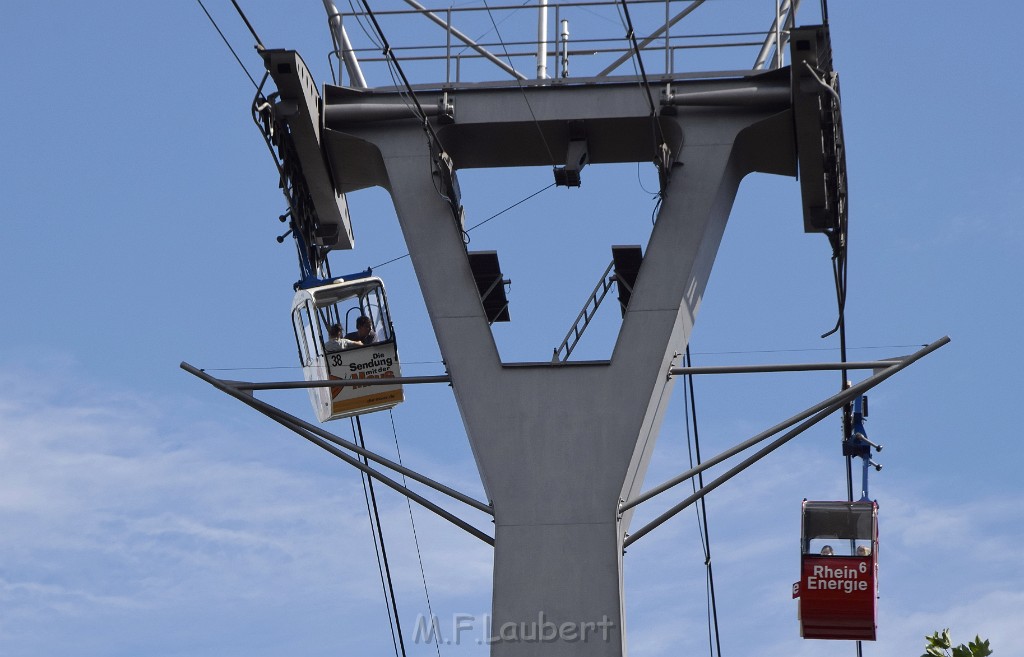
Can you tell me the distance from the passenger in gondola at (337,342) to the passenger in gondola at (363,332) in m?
0.11

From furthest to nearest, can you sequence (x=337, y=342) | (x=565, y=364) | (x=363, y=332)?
(x=363, y=332) → (x=337, y=342) → (x=565, y=364)

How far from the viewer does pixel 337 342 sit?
19719 millimetres

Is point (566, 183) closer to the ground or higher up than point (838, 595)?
higher up

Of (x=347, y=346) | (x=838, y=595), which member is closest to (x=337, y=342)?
(x=347, y=346)

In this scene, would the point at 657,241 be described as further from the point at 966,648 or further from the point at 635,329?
the point at 966,648

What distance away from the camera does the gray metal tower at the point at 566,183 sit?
17.2 meters

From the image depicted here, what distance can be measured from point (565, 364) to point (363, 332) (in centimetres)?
308

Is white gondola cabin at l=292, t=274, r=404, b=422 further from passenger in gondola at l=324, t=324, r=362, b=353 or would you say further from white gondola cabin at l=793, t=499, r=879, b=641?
white gondola cabin at l=793, t=499, r=879, b=641

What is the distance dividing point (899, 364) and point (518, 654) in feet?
16.0

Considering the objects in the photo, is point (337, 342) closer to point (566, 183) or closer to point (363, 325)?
point (363, 325)

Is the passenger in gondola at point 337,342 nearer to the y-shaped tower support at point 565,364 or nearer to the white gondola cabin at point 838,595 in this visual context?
the y-shaped tower support at point 565,364

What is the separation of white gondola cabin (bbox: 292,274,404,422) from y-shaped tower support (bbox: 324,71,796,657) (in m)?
1.13

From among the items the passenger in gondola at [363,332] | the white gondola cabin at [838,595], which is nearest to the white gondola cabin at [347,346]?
the passenger in gondola at [363,332]

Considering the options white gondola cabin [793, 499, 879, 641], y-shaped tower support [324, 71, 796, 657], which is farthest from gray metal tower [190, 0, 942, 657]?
white gondola cabin [793, 499, 879, 641]
